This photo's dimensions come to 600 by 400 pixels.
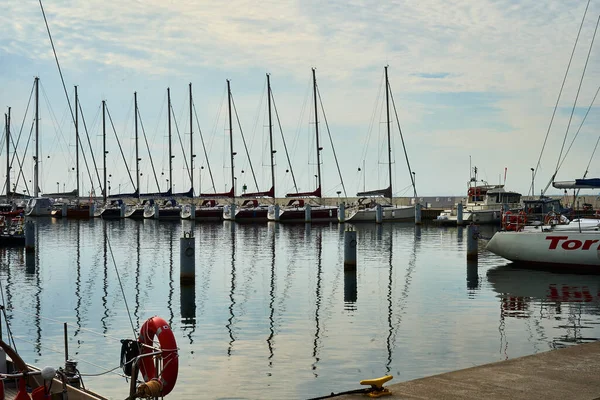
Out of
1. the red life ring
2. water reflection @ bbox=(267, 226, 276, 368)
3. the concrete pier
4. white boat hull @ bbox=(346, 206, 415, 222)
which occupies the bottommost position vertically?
water reflection @ bbox=(267, 226, 276, 368)

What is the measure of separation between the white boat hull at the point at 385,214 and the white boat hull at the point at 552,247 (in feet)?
144

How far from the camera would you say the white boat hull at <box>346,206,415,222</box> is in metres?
77.6

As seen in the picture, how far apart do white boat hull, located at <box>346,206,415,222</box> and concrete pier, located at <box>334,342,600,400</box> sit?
65.2 metres

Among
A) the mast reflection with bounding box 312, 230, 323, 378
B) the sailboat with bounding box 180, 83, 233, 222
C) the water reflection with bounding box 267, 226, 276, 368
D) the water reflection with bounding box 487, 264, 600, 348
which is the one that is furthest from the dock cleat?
the sailboat with bounding box 180, 83, 233, 222

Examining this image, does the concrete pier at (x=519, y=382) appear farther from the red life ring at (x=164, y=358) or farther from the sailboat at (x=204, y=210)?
the sailboat at (x=204, y=210)

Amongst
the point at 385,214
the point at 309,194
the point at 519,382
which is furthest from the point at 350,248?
the point at 309,194

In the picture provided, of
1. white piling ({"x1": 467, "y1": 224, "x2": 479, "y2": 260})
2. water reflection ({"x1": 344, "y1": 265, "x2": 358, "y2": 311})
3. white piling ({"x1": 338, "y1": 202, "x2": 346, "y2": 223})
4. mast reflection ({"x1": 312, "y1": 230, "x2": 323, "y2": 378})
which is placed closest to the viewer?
mast reflection ({"x1": 312, "y1": 230, "x2": 323, "y2": 378})

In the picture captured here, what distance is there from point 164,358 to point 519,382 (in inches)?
212

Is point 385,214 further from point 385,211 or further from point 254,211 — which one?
point 254,211

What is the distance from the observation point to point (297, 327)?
20109 millimetres

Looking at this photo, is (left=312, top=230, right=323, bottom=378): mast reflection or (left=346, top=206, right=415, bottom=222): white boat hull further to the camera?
(left=346, top=206, right=415, bottom=222): white boat hull

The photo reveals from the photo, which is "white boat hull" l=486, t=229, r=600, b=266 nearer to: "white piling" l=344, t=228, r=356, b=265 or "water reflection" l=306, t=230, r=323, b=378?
"white piling" l=344, t=228, r=356, b=265

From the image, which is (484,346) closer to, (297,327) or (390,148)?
(297,327)

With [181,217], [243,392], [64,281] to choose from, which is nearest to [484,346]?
[243,392]
